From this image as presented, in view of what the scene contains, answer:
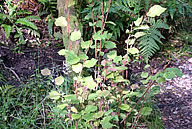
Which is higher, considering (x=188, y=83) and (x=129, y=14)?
(x=129, y=14)

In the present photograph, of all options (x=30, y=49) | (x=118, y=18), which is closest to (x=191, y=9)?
(x=118, y=18)

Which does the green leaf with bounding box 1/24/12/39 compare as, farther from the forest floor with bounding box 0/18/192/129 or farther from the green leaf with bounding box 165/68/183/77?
the green leaf with bounding box 165/68/183/77

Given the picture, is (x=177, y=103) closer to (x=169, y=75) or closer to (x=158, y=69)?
(x=158, y=69)

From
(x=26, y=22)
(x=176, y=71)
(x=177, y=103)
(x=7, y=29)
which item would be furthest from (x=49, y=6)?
(x=176, y=71)

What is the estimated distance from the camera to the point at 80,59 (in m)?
1.57

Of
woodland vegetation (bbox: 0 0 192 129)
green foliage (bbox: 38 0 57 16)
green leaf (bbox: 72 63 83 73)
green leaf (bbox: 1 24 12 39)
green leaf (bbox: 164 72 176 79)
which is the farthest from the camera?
green foliage (bbox: 38 0 57 16)

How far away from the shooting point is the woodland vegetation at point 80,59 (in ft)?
4.73

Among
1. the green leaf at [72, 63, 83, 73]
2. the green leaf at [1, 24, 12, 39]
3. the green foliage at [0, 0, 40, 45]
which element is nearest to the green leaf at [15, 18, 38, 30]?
the green foliage at [0, 0, 40, 45]

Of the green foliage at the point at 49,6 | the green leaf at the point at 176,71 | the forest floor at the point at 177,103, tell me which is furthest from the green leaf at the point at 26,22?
the green leaf at the point at 176,71

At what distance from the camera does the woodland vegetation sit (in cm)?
144

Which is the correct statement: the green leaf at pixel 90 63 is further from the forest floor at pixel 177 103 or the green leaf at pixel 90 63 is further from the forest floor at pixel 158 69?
the forest floor at pixel 177 103

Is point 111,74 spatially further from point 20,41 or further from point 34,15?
point 34,15

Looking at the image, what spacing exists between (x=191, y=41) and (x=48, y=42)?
82.8 inches

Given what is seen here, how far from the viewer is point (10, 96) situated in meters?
2.07
